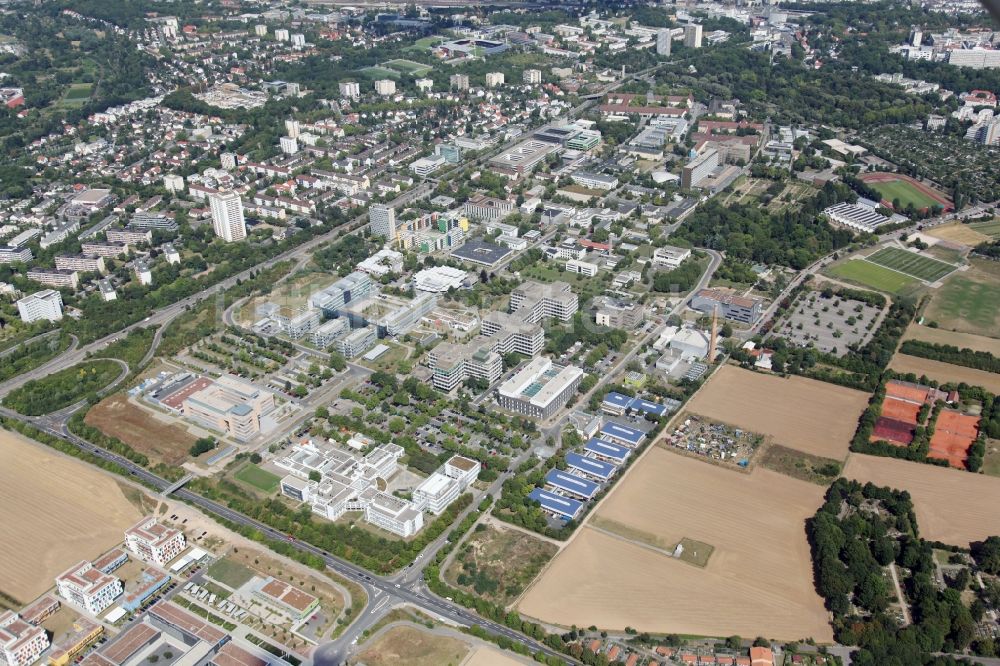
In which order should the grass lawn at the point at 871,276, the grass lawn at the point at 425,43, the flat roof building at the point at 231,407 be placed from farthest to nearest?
the grass lawn at the point at 425,43
the grass lawn at the point at 871,276
the flat roof building at the point at 231,407

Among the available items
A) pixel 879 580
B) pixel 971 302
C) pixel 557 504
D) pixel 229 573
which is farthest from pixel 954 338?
pixel 229 573

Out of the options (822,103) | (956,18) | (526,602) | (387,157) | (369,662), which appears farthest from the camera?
(956,18)

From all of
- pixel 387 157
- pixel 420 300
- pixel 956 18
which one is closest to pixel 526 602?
pixel 420 300

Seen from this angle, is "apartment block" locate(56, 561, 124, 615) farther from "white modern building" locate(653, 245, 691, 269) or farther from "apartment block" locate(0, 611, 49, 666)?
"white modern building" locate(653, 245, 691, 269)

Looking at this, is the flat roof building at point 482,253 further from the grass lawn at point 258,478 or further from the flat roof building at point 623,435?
the grass lawn at point 258,478

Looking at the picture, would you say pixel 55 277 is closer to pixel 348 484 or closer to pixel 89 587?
pixel 348 484

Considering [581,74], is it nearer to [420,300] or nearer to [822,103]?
[822,103]

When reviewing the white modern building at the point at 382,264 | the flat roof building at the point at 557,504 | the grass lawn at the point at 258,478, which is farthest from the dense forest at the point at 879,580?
the white modern building at the point at 382,264
